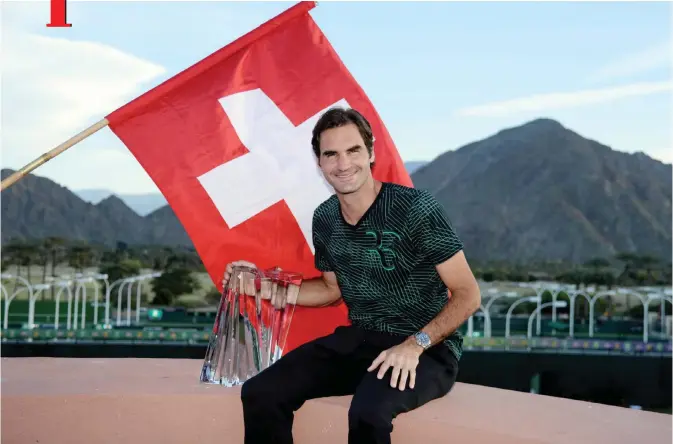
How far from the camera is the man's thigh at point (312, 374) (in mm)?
2797

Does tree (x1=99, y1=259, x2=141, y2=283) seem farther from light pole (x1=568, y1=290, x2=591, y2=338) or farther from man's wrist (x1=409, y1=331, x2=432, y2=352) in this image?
man's wrist (x1=409, y1=331, x2=432, y2=352)

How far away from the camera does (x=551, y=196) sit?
130625mm

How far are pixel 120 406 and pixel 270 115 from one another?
5.05 ft

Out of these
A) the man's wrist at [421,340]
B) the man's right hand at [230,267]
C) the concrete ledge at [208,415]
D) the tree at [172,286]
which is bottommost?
the tree at [172,286]

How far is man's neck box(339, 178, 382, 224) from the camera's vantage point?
9.68ft

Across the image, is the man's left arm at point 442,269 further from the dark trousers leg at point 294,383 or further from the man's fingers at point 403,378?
the dark trousers leg at point 294,383

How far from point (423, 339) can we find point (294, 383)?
0.45 metres

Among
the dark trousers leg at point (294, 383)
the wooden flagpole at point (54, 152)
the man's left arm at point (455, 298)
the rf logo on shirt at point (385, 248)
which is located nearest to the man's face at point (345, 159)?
the rf logo on shirt at point (385, 248)

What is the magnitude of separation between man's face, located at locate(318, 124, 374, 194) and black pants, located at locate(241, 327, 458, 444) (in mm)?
515

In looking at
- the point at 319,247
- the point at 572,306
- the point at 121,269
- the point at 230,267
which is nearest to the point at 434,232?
the point at 319,247

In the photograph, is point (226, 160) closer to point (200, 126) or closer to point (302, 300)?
point (200, 126)

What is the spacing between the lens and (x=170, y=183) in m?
3.90

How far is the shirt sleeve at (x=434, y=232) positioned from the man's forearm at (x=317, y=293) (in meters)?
0.71

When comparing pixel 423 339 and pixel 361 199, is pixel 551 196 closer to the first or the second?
pixel 361 199
